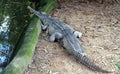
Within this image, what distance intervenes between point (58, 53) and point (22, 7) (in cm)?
324

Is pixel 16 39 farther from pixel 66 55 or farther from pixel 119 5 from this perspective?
pixel 119 5

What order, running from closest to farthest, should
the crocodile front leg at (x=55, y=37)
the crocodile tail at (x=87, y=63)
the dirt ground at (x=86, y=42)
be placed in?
the crocodile tail at (x=87, y=63) < the dirt ground at (x=86, y=42) < the crocodile front leg at (x=55, y=37)

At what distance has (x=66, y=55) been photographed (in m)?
5.24

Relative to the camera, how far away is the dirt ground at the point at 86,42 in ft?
15.8

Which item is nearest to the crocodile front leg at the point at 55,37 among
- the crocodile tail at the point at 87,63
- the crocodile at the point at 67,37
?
the crocodile at the point at 67,37

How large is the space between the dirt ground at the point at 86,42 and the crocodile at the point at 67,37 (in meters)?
0.09

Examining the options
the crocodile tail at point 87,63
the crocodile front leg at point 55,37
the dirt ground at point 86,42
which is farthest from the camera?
the crocodile front leg at point 55,37

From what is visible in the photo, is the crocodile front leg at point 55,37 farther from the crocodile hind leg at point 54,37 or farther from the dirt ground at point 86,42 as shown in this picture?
the dirt ground at point 86,42

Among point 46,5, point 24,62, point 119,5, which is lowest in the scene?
point 119,5

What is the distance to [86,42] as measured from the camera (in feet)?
18.6

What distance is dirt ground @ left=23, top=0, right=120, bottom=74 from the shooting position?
4.82 meters

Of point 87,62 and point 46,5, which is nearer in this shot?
point 87,62

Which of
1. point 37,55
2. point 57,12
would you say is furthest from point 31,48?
point 57,12

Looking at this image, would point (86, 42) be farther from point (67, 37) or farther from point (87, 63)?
point (87, 63)
